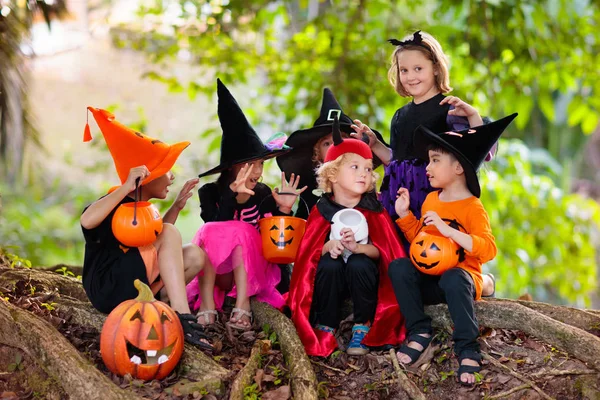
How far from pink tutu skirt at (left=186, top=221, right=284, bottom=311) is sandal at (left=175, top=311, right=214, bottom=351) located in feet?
1.87

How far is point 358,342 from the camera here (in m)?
4.12

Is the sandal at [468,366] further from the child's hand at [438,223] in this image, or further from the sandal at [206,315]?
the sandal at [206,315]

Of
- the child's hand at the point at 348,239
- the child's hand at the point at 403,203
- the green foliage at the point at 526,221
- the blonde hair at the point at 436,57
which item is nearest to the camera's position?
the child's hand at the point at 348,239

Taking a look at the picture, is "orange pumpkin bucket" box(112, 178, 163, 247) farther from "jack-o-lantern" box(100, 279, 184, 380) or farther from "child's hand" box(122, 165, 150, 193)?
"jack-o-lantern" box(100, 279, 184, 380)

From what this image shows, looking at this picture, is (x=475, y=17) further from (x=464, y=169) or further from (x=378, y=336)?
(x=378, y=336)

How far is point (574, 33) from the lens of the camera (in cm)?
755

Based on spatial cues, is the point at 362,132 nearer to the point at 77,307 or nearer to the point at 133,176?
the point at 133,176

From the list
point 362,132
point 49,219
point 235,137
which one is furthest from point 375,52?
point 49,219

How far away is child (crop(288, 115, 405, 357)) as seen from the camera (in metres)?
4.11

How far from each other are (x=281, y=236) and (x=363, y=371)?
0.98 meters

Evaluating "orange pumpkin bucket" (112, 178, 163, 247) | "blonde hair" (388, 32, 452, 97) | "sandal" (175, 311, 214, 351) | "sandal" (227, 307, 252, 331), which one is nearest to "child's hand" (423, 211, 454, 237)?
"blonde hair" (388, 32, 452, 97)

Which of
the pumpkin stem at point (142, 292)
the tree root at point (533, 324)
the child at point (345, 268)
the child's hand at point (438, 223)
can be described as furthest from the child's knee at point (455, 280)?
the pumpkin stem at point (142, 292)

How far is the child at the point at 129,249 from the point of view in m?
3.84

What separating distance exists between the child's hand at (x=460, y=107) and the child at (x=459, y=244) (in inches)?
14.0
